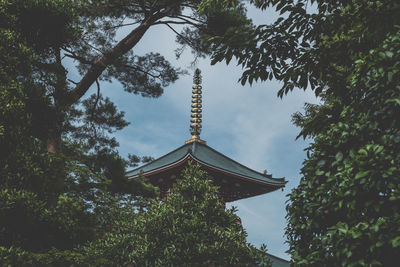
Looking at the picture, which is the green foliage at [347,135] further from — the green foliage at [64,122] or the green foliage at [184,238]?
the green foliage at [184,238]

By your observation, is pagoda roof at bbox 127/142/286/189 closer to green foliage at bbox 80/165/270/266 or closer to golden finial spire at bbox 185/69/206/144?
golden finial spire at bbox 185/69/206/144

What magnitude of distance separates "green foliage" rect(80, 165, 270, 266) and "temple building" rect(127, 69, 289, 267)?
553 cm

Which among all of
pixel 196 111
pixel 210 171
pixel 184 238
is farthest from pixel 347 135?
pixel 196 111

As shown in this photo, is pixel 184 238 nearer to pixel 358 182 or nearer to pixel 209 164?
pixel 358 182

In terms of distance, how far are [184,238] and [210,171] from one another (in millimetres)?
7472

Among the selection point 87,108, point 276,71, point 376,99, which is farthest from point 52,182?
point 87,108

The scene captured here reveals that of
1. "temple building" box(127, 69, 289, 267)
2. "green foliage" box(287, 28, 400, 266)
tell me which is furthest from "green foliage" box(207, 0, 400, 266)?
"temple building" box(127, 69, 289, 267)

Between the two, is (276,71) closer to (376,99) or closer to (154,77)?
(376,99)

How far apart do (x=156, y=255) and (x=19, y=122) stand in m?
3.34

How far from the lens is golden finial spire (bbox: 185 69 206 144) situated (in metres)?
17.5

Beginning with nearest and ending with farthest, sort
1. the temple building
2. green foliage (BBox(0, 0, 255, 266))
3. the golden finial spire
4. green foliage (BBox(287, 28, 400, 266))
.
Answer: green foliage (BBox(287, 28, 400, 266)) < green foliage (BBox(0, 0, 255, 266)) < the temple building < the golden finial spire

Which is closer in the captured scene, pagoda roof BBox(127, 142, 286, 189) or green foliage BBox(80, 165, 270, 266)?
green foliage BBox(80, 165, 270, 266)

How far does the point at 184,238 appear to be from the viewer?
7090 millimetres

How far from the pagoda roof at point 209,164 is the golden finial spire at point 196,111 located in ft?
1.46
